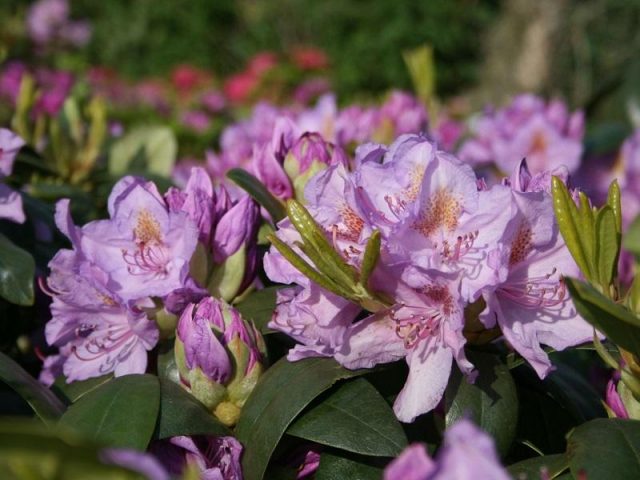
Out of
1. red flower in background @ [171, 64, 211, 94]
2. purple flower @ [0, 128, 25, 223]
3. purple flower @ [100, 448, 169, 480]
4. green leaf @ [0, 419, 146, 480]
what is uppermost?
green leaf @ [0, 419, 146, 480]

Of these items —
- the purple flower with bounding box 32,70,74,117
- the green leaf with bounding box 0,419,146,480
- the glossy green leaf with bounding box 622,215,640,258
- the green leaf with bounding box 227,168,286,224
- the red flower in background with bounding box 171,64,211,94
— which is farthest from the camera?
the red flower in background with bounding box 171,64,211,94

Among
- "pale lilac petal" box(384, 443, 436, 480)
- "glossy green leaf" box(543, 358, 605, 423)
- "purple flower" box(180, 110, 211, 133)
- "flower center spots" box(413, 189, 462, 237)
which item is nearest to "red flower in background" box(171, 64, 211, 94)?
"purple flower" box(180, 110, 211, 133)

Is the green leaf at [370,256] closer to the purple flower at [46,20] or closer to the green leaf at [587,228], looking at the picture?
the green leaf at [587,228]

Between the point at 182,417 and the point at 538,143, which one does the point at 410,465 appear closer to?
the point at 182,417

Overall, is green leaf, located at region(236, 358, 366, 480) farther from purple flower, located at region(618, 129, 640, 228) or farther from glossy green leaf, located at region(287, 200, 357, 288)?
purple flower, located at region(618, 129, 640, 228)

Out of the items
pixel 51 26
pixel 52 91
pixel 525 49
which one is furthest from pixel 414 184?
pixel 525 49

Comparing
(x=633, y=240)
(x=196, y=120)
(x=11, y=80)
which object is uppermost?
(x=633, y=240)

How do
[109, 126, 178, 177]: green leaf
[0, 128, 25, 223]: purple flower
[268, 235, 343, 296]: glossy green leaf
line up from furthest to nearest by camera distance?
[109, 126, 178, 177]: green leaf
[0, 128, 25, 223]: purple flower
[268, 235, 343, 296]: glossy green leaf
